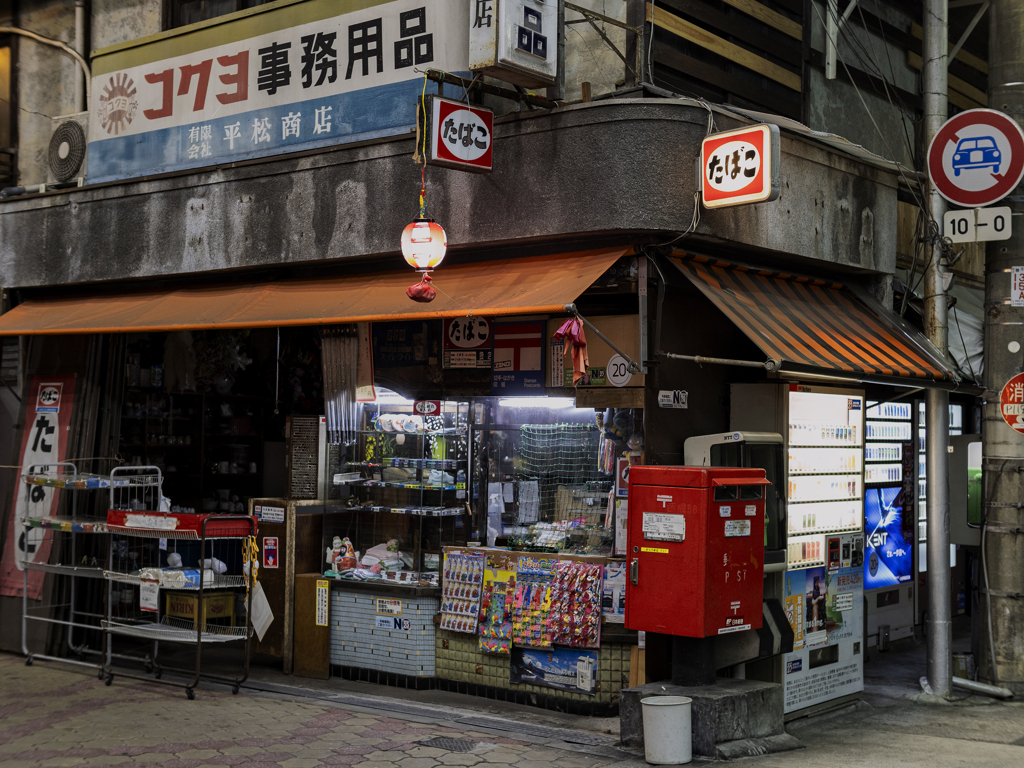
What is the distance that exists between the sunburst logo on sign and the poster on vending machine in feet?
26.8

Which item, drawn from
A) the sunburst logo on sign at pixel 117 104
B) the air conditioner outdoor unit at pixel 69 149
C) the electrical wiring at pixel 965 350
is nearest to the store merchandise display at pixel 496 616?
the electrical wiring at pixel 965 350

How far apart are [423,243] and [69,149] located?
5738 mm

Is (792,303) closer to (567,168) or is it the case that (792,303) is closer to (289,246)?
(567,168)

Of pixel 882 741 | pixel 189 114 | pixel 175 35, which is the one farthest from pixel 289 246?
pixel 882 741

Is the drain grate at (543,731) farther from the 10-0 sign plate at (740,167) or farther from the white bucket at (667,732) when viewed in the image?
the 10-0 sign plate at (740,167)

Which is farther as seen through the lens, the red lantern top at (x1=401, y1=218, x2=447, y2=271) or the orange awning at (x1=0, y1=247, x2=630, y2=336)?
the red lantern top at (x1=401, y1=218, x2=447, y2=271)

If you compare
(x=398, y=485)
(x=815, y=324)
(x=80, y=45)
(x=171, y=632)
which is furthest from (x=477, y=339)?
(x=80, y=45)

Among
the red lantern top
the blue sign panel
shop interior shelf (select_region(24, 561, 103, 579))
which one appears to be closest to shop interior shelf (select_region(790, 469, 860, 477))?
the blue sign panel

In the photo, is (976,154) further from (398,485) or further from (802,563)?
(398,485)

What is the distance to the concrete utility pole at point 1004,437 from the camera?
941 cm

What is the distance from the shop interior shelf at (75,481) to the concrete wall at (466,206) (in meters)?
2.18

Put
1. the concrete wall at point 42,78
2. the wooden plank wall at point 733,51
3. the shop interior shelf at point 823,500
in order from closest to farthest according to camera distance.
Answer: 1. the wooden plank wall at point 733,51
2. the shop interior shelf at point 823,500
3. the concrete wall at point 42,78

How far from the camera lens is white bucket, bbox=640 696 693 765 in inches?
265

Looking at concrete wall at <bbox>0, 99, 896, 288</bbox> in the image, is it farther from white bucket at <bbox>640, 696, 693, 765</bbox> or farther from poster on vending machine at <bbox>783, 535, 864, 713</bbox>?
white bucket at <bbox>640, 696, 693, 765</bbox>
